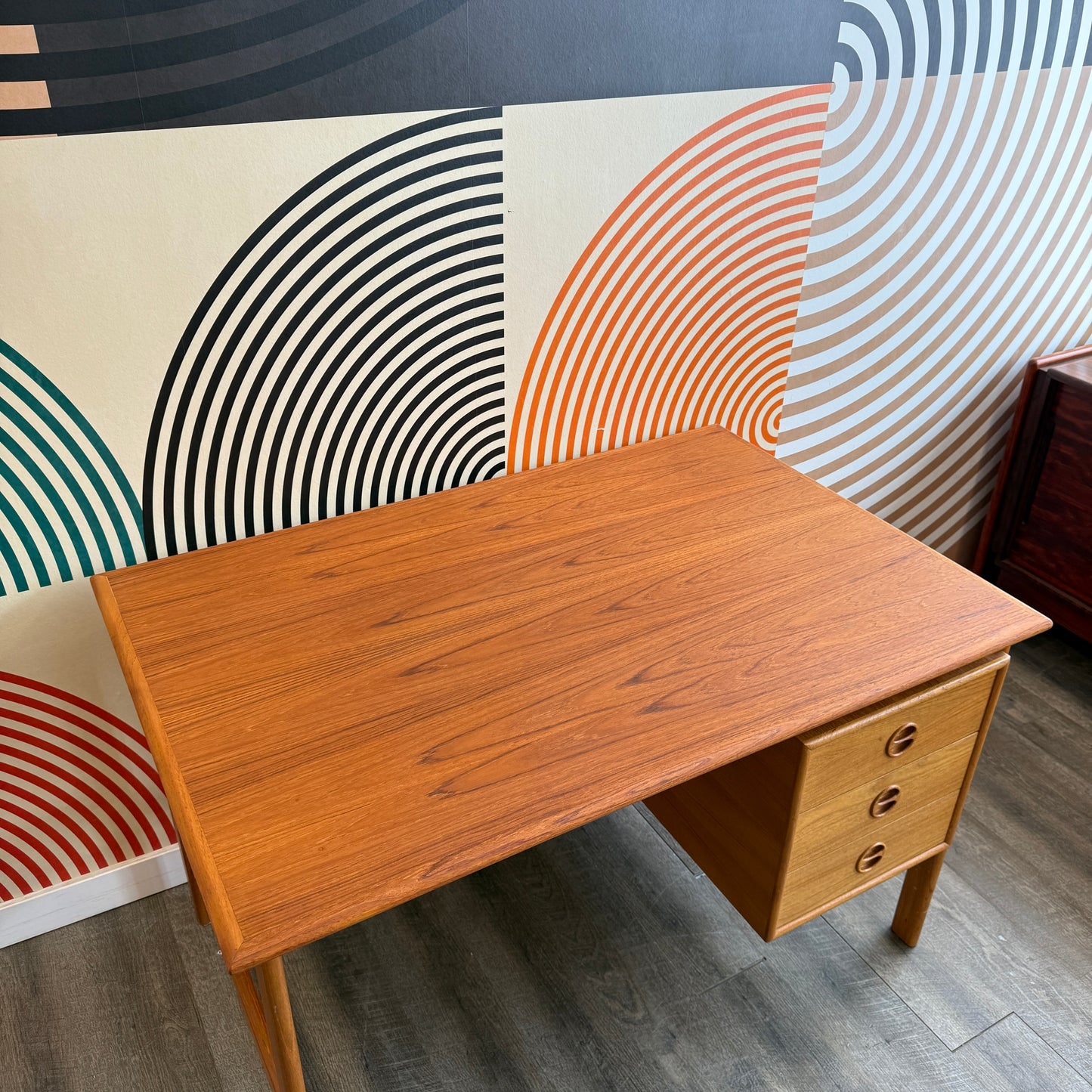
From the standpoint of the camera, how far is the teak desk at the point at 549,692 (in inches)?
42.5

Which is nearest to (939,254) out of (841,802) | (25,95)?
(841,802)

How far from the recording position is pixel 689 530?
1616mm

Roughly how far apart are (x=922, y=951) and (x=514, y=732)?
39.1 inches

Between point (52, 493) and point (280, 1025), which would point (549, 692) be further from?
point (52, 493)

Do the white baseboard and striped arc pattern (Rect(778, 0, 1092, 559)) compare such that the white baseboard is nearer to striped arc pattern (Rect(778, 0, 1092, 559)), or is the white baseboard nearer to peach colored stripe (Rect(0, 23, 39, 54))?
peach colored stripe (Rect(0, 23, 39, 54))

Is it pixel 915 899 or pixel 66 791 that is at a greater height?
pixel 66 791

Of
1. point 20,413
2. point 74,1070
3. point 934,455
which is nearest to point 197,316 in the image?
point 20,413

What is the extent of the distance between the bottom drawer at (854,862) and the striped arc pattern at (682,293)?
34.1 inches

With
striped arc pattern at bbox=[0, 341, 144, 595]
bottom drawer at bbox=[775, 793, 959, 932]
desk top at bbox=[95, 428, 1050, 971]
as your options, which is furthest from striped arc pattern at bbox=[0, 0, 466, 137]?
bottom drawer at bbox=[775, 793, 959, 932]

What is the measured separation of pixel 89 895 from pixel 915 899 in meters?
1.46

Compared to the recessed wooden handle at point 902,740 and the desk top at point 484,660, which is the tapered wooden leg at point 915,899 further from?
the desk top at point 484,660

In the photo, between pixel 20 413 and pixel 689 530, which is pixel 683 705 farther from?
pixel 20 413

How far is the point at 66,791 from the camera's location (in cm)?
171

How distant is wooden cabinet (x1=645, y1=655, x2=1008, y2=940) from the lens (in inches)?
52.9
